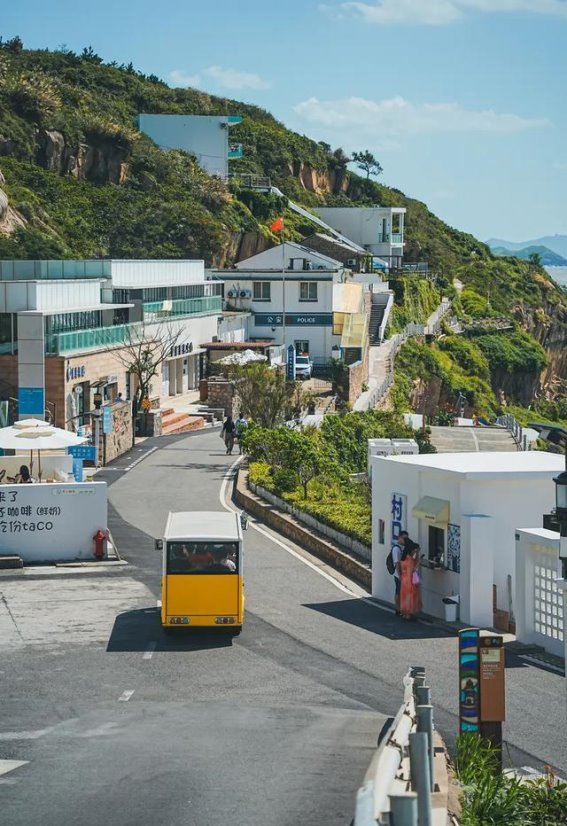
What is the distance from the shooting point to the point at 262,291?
254 ft

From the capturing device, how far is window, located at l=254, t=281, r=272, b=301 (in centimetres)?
7706

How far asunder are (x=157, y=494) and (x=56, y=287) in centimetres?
1465

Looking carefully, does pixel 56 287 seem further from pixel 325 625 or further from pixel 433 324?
pixel 433 324

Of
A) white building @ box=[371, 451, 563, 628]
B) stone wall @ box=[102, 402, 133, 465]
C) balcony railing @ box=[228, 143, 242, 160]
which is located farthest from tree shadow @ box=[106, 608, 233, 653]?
balcony railing @ box=[228, 143, 242, 160]

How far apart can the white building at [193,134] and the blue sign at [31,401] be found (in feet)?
234

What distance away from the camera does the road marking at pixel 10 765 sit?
1445 centimetres

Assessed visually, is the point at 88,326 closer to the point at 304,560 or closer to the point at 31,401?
the point at 31,401

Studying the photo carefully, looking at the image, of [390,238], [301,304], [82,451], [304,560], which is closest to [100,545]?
[304,560]

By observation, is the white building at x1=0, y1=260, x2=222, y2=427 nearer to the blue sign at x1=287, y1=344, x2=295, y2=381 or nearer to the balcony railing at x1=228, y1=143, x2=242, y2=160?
the blue sign at x1=287, y1=344, x2=295, y2=381

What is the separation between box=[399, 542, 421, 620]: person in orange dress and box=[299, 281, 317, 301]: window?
5316cm

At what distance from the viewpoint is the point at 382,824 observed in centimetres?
788

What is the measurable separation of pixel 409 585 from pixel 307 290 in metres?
53.9

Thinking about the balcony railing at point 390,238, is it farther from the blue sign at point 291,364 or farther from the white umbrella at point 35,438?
the white umbrella at point 35,438

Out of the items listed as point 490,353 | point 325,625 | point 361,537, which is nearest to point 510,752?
point 325,625
